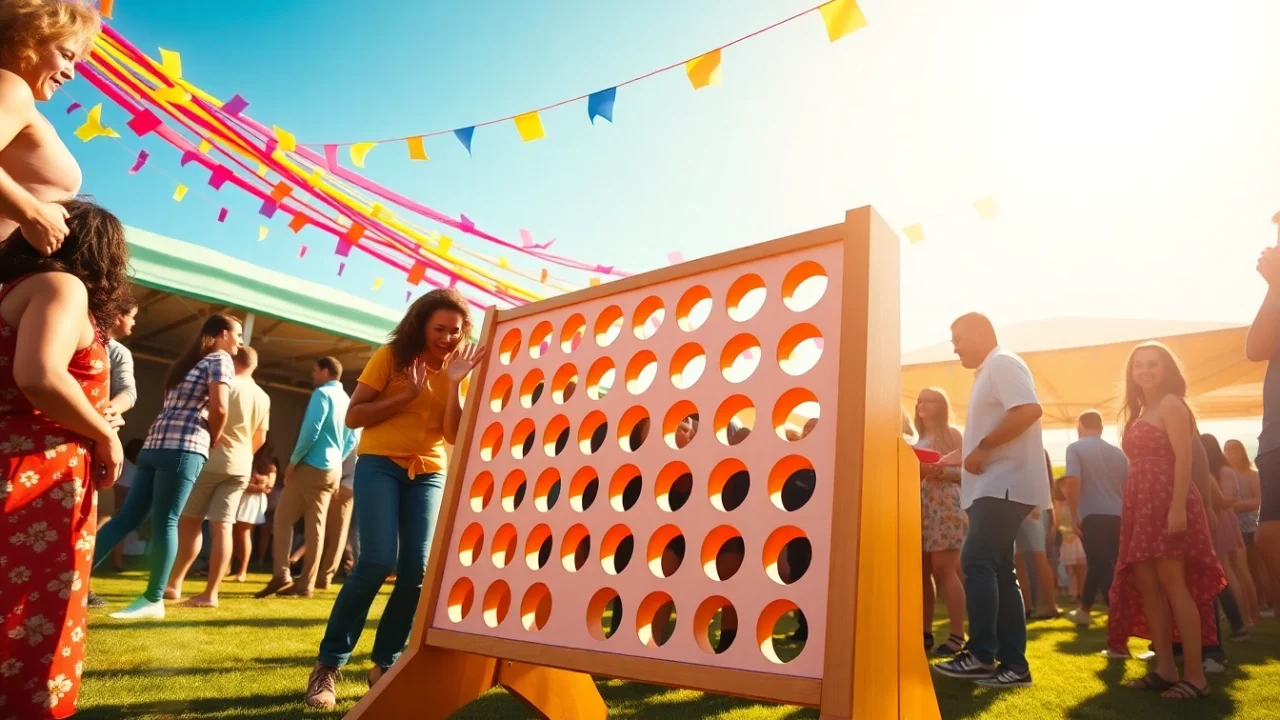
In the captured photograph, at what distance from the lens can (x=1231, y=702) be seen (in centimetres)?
273

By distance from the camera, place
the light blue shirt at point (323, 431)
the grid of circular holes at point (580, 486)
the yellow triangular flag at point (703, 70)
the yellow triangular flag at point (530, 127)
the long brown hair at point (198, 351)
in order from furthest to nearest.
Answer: the light blue shirt at point (323, 431), the yellow triangular flag at point (530, 127), the long brown hair at point (198, 351), the yellow triangular flag at point (703, 70), the grid of circular holes at point (580, 486)

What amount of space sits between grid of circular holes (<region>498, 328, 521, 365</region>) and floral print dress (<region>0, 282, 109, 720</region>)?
94 centimetres

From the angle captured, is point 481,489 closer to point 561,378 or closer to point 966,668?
point 561,378

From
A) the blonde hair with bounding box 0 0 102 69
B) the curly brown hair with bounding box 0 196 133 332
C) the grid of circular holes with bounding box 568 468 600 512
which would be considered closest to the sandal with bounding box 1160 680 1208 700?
the grid of circular holes with bounding box 568 468 600 512

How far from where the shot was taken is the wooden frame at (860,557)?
1101 mm

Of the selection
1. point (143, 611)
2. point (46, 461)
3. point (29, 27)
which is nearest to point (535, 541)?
point (46, 461)

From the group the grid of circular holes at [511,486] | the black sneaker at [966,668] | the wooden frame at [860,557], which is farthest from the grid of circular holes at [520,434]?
the black sneaker at [966,668]

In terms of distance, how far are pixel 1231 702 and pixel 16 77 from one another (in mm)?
4183

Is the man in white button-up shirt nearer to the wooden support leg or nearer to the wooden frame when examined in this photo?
the wooden support leg

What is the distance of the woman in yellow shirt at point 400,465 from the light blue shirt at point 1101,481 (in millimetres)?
3989

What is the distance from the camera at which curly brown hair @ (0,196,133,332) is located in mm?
1604

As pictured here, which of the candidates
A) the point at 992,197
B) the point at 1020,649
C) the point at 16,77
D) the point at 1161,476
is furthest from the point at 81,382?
the point at 992,197

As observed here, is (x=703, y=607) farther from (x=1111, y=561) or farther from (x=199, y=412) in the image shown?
(x=1111, y=561)

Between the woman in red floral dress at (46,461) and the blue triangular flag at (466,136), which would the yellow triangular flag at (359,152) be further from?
the woman in red floral dress at (46,461)
